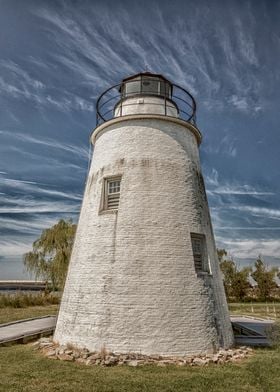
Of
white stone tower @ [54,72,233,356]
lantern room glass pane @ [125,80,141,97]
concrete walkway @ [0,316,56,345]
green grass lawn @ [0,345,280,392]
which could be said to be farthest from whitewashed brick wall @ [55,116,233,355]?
concrete walkway @ [0,316,56,345]

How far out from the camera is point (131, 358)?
9.06 metres

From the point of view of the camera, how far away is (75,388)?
7.24m

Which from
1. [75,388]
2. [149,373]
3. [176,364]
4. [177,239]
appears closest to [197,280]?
[177,239]

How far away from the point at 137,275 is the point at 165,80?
7.54 m

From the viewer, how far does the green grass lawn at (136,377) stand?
286 inches

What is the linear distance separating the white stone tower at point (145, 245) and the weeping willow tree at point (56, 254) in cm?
1723

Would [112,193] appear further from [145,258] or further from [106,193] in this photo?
[145,258]

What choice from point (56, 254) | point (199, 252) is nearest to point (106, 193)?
point (199, 252)

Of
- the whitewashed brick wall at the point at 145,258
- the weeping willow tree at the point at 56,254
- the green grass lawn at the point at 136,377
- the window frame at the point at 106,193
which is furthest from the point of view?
the weeping willow tree at the point at 56,254

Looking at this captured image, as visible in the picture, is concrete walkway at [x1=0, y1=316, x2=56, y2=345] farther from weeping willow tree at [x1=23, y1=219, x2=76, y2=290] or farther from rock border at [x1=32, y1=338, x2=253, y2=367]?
weeping willow tree at [x1=23, y1=219, x2=76, y2=290]

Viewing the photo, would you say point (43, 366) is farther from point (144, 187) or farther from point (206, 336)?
point (144, 187)

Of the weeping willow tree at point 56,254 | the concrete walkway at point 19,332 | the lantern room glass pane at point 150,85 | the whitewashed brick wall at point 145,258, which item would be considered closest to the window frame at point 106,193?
the whitewashed brick wall at point 145,258

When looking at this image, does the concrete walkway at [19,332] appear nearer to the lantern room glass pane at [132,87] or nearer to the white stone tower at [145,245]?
the white stone tower at [145,245]

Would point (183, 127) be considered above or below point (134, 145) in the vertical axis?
above
